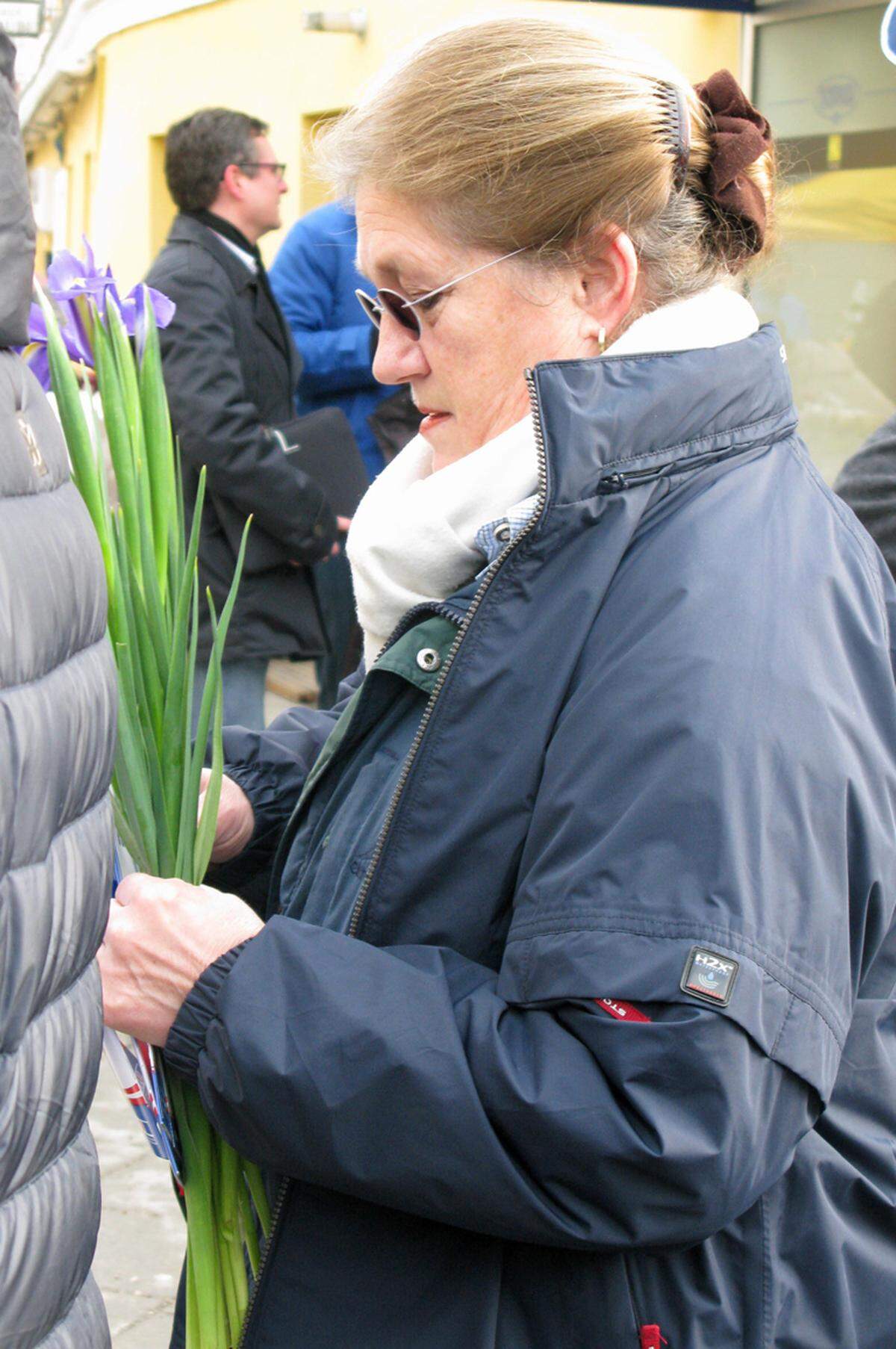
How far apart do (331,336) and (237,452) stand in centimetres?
93

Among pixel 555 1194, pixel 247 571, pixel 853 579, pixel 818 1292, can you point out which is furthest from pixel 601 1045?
pixel 247 571

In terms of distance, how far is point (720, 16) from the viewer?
555cm

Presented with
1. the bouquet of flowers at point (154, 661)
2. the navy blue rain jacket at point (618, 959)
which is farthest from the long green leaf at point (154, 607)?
the navy blue rain jacket at point (618, 959)

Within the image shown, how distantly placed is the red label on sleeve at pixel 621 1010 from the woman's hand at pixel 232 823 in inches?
27.5

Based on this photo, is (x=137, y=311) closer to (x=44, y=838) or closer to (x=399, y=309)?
(x=399, y=309)

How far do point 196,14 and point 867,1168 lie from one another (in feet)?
32.5

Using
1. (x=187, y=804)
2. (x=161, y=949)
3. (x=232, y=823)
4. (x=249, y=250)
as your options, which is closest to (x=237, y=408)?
(x=249, y=250)

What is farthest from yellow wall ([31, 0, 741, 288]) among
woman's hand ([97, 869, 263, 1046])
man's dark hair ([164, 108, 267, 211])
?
woman's hand ([97, 869, 263, 1046])

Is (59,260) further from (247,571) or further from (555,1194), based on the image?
(247,571)

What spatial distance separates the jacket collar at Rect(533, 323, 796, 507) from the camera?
1261mm

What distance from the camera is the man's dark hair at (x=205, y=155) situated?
14.1ft

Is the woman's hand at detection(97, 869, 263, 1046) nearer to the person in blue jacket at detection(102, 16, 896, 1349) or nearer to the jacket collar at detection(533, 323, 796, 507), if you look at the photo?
the person in blue jacket at detection(102, 16, 896, 1349)

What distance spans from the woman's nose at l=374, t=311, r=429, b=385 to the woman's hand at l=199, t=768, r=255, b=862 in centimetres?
50

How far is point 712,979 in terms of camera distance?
1124 mm
